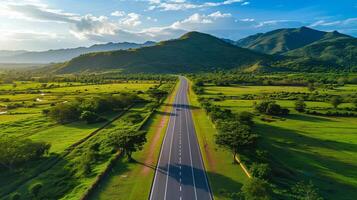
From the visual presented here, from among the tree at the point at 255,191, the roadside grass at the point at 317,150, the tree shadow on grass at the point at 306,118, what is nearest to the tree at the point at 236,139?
the roadside grass at the point at 317,150

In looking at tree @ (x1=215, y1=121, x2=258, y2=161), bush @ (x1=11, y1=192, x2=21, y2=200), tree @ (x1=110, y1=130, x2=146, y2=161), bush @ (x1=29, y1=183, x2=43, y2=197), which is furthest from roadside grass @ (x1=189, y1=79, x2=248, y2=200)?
bush @ (x1=11, y1=192, x2=21, y2=200)

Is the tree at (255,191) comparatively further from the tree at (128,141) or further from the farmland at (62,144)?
the tree at (128,141)

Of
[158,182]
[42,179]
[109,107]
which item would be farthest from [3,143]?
[109,107]

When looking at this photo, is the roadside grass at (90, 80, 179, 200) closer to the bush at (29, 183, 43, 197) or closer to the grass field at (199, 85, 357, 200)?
the bush at (29, 183, 43, 197)

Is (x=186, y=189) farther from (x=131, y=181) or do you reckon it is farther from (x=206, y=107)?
(x=206, y=107)

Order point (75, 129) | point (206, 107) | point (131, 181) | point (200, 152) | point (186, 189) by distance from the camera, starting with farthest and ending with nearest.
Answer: point (206, 107) → point (75, 129) → point (200, 152) → point (131, 181) → point (186, 189)

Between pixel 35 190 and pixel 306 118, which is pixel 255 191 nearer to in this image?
pixel 35 190
